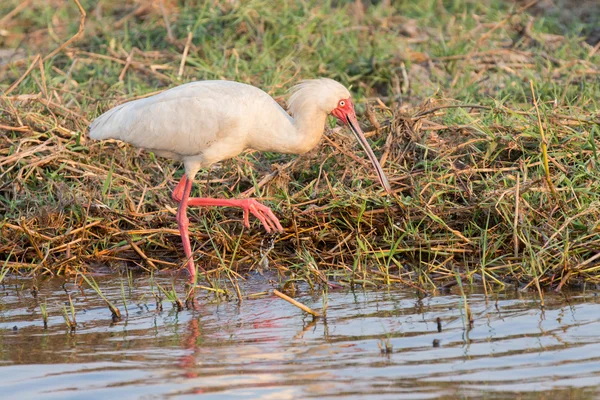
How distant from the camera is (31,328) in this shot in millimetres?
5223

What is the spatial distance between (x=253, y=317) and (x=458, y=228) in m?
1.69

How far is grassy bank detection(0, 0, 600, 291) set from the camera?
19.6ft

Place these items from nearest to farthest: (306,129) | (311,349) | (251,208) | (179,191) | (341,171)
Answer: (311,349), (251,208), (306,129), (179,191), (341,171)

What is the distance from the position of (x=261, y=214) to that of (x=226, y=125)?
24.1 inches

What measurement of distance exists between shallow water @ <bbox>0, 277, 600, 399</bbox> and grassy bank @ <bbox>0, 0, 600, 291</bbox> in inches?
13.8

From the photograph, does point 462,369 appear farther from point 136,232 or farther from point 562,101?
point 562,101

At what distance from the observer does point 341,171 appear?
689 cm

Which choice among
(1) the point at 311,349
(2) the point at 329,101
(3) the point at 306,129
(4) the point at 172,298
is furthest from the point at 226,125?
(1) the point at 311,349

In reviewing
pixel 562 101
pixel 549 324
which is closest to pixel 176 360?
pixel 549 324

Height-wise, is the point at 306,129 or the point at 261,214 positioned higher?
the point at 306,129

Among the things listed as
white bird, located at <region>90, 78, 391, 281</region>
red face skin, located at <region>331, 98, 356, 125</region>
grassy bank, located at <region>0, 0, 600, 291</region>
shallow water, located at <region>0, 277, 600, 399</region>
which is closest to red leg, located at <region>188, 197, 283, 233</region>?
white bird, located at <region>90, 78, 391, 281</region>

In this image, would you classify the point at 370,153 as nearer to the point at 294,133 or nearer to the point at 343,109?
the point at 343,109

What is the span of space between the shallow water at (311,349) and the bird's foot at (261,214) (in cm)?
65

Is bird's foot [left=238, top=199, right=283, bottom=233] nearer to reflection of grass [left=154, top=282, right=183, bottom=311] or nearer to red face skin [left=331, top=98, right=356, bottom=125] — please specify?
red face skin [left=331, top=98, right=356, bottom=125]
